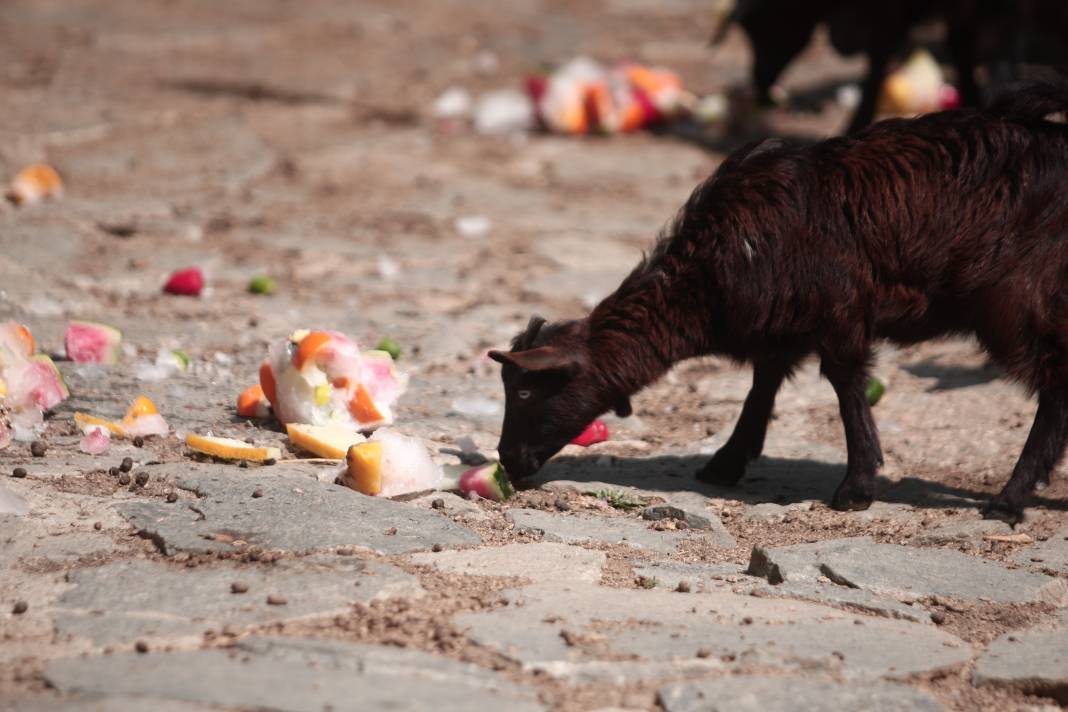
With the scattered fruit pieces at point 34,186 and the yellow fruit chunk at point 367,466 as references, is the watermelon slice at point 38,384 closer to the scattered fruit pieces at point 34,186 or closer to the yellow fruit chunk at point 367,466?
the yellow fruit chunk at point 367,466

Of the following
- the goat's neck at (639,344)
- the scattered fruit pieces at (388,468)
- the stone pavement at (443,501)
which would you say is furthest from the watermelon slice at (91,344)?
the goat's neck at (639,344)

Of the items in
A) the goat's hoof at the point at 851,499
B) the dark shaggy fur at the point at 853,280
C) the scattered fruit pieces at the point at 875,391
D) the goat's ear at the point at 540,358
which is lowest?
the goat's hoof at the point at 851,499

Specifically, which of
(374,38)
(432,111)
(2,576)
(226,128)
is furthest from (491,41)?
(2,576)

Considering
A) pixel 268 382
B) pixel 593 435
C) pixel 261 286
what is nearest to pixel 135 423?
pixel 268 382

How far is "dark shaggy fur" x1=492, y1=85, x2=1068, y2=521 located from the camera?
4.75 m

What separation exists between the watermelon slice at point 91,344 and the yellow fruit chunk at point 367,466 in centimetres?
153

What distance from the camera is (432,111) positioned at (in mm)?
11180

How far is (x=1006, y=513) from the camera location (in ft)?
15.7

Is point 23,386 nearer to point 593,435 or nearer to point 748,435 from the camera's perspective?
point 593,435

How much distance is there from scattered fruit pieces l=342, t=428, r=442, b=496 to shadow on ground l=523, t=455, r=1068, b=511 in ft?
1.48

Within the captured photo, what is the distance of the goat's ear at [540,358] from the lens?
475 centimetres

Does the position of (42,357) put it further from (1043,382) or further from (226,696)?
(1043,382)

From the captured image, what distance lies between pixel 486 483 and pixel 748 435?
1007 mm

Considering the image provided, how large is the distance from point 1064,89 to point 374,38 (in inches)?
351
